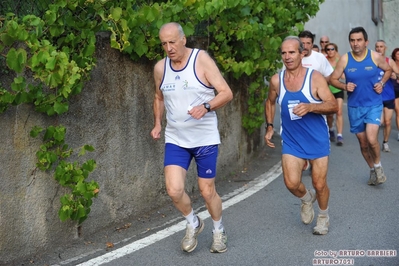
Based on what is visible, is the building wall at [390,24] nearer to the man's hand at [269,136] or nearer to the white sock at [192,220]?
the man's hand at [269,136]

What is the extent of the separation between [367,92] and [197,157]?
3.57m

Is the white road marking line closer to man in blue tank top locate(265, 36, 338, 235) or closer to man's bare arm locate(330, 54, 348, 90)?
man in blue tank top locate(265, 36, 338, 235)

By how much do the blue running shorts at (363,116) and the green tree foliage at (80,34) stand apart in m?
1.39

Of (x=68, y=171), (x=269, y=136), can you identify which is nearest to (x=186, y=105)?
(x=269, y=136)

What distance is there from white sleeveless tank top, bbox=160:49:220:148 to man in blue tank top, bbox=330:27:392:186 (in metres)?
3.31

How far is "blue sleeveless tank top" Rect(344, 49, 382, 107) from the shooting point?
29.1 feet

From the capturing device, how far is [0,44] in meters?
5.62

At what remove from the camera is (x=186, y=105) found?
19.4 ft

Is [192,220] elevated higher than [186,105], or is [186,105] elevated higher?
[186,105]

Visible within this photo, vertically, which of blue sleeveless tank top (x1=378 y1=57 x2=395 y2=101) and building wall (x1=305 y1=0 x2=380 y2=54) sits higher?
building wall (x1=305 y1=0 x2=380 y2=54)

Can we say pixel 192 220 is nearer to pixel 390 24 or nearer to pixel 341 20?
pixel 341 20

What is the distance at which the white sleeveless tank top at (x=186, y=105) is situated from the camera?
231 inches

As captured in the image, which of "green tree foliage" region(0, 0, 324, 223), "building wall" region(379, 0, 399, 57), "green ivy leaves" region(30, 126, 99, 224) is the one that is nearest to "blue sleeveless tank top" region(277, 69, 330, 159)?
"green tree foliage" region(0, 0, 324, 223)

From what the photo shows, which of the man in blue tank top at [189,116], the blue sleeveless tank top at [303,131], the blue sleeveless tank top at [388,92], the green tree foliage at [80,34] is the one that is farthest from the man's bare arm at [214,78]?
the blue sleeveless tank top at [388,92]
